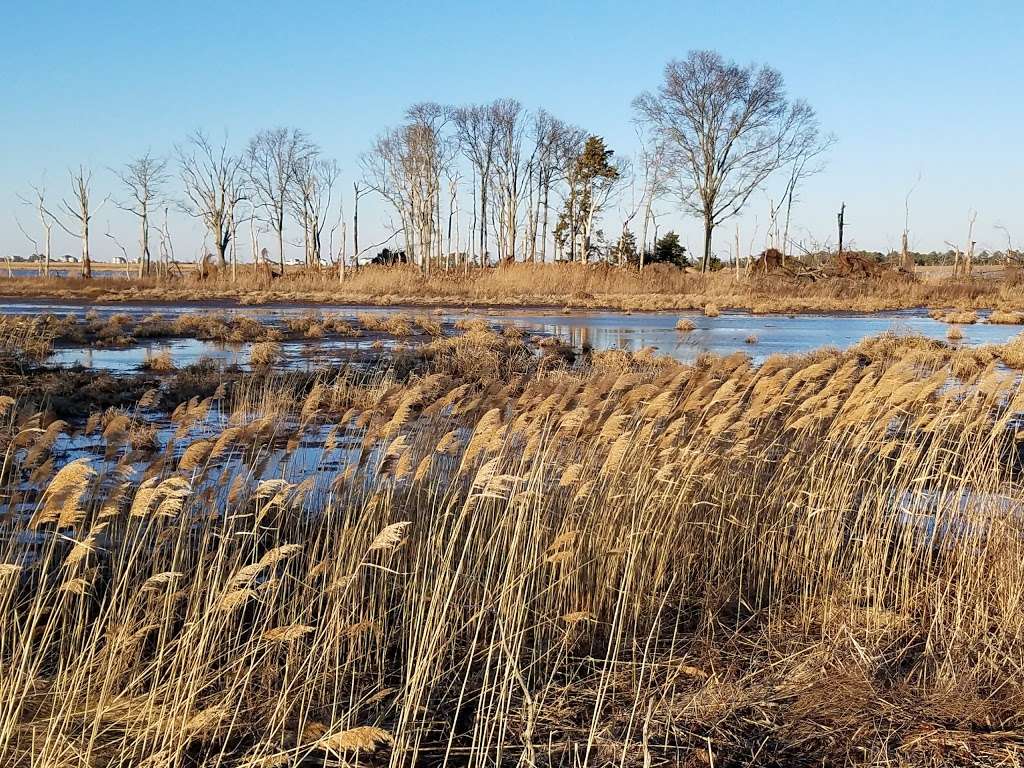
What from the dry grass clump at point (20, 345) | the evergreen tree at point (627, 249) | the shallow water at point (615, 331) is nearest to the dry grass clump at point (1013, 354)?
the shallow water at point (615, 331)

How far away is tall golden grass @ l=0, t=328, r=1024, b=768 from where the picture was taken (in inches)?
132

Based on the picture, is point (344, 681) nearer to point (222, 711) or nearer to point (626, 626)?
point (222, 711)

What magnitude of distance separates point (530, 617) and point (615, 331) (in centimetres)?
1843

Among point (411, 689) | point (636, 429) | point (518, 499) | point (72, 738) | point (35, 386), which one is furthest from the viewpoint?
point (35, 386)

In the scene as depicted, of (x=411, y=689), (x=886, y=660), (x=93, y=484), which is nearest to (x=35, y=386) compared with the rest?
(x=93, y=484)

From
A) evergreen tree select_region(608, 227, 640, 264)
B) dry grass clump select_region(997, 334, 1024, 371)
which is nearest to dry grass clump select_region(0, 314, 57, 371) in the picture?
dry grass clump select_region(997, 334, 1024, 371)

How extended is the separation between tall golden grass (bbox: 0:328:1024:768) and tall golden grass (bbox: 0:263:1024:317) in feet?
88.0

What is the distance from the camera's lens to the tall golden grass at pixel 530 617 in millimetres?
3357

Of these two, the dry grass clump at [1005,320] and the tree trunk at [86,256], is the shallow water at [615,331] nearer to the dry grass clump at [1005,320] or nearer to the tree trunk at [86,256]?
the dry grass clump at [1005,320]

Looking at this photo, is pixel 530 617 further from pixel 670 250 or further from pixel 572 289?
pixel 670 250

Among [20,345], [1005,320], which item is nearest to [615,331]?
[1005,320]

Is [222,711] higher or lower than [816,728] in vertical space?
higher

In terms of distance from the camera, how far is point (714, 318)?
28.8 metres

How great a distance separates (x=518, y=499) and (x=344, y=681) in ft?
4.06
